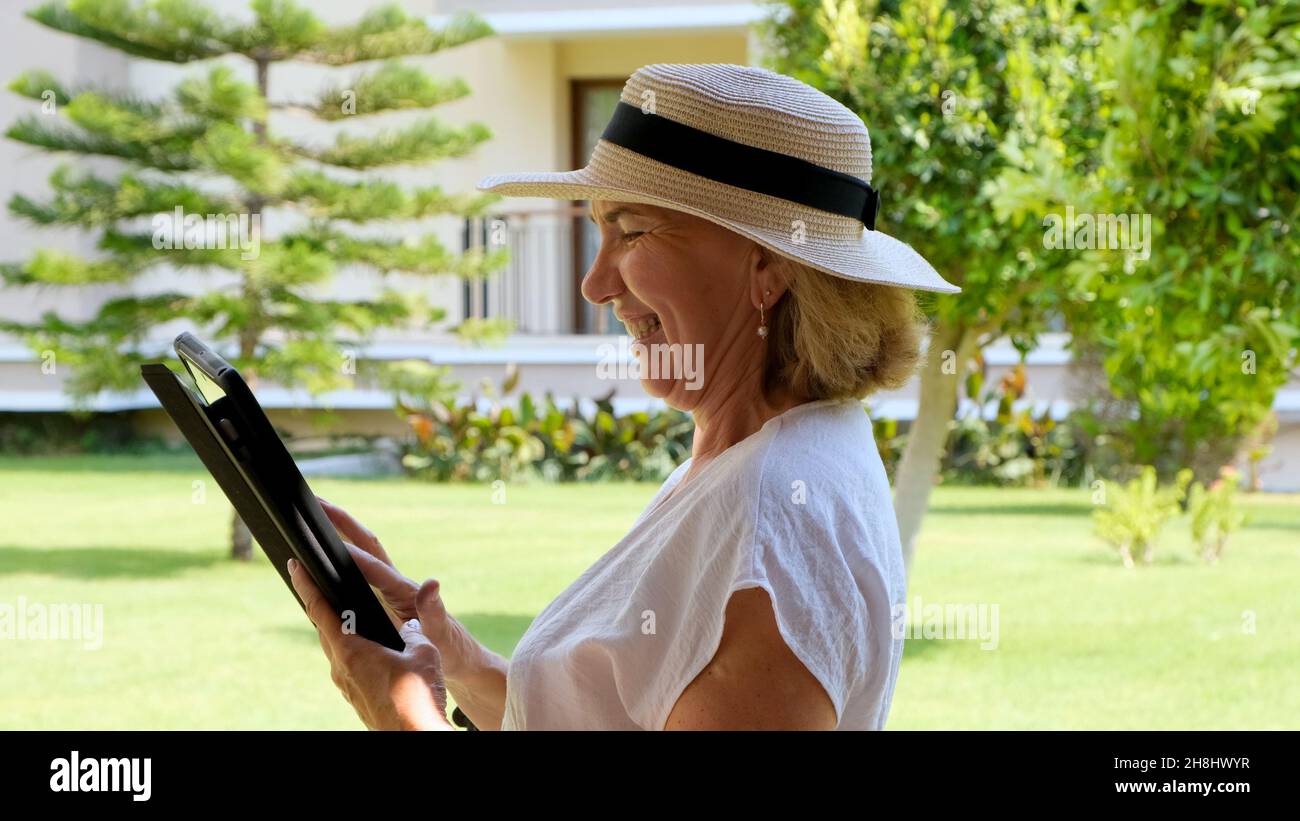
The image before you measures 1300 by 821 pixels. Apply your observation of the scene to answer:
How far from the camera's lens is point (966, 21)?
5.30 m

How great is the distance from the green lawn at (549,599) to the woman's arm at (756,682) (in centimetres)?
415

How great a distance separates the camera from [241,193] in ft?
30.1

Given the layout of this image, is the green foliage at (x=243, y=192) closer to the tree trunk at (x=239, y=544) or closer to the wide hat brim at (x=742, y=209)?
the tree trunk at (x=239, y=544)

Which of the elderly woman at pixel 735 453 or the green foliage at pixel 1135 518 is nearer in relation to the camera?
the elderly woman at pixel 735 453

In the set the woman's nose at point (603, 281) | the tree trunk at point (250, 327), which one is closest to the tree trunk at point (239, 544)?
the tree trunk at point (250, 327)

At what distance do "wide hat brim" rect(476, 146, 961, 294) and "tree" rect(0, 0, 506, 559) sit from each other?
712cm

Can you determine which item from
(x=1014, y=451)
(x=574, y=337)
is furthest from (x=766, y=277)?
(x=574, y=337)

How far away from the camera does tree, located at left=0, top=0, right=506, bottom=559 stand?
8.48m

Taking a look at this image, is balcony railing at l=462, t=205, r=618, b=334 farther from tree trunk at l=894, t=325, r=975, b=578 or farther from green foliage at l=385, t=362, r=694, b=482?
tree trunk at l=894, t=325, r=975, b=578

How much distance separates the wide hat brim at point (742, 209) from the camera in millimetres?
1394

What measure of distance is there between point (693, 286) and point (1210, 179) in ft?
7.10

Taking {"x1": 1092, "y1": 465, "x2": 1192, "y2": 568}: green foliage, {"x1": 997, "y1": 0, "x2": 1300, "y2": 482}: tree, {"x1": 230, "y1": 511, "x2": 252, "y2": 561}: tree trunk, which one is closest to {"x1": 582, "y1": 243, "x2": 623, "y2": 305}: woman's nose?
{"x1": 997, "y1": 0, "x2": 1300, "y2": 482}: tree

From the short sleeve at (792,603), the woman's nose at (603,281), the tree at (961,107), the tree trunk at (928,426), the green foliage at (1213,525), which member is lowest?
the green foliage at (1213,525)

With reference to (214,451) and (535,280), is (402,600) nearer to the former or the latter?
(214,451)
